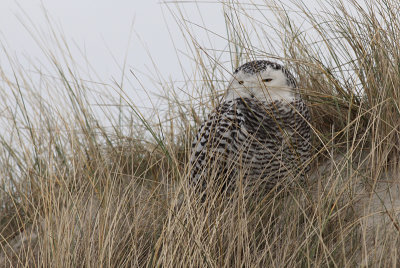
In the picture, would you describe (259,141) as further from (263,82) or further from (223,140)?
(263,82)

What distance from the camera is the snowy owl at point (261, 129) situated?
2588 mm

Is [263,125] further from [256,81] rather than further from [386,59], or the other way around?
[386,59]

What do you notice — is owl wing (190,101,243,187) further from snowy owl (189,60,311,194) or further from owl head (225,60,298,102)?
owl head (225,60,298,102)

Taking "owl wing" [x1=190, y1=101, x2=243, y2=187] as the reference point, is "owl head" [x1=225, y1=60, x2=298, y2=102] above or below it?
above

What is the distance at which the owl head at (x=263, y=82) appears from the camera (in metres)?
2.56

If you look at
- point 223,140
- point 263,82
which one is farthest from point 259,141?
point 263,82

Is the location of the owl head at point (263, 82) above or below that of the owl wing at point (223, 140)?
above

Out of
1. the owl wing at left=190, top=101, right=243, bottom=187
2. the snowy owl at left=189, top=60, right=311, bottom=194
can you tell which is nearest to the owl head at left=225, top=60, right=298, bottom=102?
the snowy owl at left=189, top=60, right=311, bottom=194

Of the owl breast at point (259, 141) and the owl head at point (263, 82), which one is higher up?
the owl head at point (263, 82)

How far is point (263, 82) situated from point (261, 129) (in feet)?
0.74

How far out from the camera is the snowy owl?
259 centimetres

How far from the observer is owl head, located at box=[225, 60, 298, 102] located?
2562mm

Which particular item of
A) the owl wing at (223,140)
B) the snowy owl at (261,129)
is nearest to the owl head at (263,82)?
the snowy owl at (261,129)

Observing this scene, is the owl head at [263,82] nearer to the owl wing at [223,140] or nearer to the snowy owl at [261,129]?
the snowy owl at [261,129]
